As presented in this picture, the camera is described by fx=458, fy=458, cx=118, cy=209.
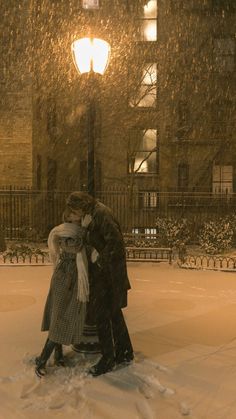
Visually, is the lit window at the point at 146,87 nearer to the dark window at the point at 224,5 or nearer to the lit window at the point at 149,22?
the lit window at the point at 149,22

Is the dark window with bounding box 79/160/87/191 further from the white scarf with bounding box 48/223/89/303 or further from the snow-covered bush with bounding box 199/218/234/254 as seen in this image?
the white scarf with bounding box 48/223/89/303

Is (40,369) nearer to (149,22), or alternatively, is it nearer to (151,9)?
(149,22)

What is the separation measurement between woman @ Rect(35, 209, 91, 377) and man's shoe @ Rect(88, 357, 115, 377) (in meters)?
0.36

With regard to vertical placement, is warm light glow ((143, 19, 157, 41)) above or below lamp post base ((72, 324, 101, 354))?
above

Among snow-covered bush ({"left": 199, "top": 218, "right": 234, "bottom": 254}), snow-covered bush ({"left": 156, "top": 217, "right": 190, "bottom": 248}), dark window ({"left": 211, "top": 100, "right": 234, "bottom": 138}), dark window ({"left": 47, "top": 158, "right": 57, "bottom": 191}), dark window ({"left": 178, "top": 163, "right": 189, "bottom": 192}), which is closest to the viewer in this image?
snow-covered bush ({"left": 199, "top": 218, "right": 234, "bottom": 254})

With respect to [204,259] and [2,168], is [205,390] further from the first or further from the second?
[2,168]

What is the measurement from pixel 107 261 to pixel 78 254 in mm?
300

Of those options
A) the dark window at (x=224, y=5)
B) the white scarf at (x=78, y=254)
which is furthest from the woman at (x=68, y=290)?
the dark window at (x=224, y=5)

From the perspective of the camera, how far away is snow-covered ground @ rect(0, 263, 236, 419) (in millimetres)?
3981

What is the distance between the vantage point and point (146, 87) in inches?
844

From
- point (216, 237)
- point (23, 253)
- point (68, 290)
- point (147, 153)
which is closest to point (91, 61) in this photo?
point (68, 290)

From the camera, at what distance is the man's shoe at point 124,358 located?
16.4ft

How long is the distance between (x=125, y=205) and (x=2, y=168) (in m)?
5.36

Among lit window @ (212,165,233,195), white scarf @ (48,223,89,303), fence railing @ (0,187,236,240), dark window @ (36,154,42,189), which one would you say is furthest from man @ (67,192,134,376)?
lit window @ (212,165,233,195)
